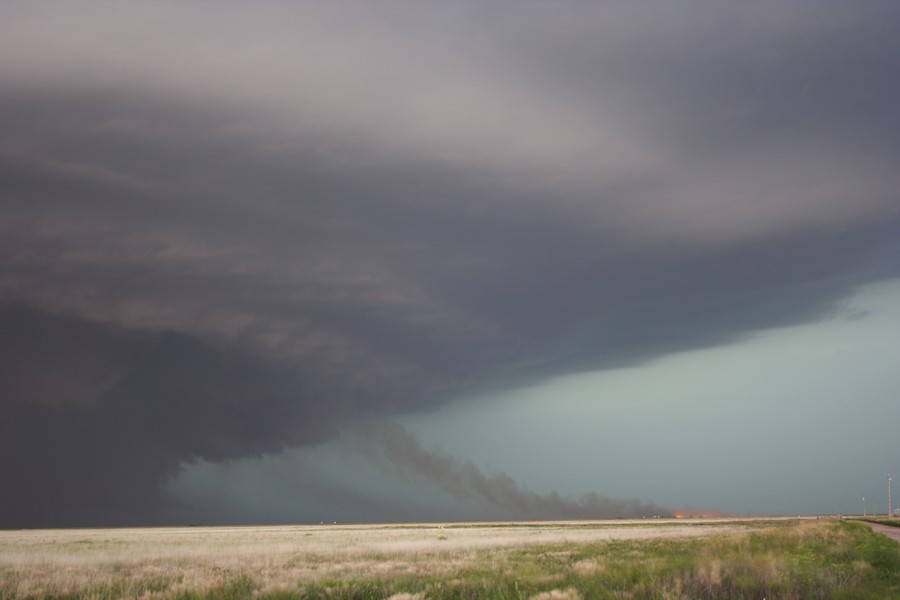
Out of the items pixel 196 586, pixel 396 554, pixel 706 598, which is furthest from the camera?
pixel 396 554

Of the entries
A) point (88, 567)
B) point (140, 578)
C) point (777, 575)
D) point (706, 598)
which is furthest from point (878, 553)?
point (88, 567)

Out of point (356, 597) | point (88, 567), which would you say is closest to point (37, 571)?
point (88, 567)

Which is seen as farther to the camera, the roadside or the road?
the road

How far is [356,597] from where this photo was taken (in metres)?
16.6

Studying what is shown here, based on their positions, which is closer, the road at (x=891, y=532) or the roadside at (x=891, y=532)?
the roadside at (x=891, y=532)

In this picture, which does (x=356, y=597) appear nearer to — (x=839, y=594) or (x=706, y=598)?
(x=706, y=598)

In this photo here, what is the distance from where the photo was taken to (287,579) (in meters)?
20.4

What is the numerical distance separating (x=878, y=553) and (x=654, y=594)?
13591 mm

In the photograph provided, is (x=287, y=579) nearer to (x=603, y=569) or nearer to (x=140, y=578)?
(x=140, y=578)

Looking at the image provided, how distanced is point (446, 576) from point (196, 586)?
731cm

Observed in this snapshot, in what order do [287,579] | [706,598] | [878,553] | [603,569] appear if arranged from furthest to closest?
1. [878,553]
2. [603,569]
3. [287,579]
4. [706,598]

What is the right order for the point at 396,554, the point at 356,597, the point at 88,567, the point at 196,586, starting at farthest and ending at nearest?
the point at 396,554 → the point at 88,567 → the point at 196,586 → the point at 356,597

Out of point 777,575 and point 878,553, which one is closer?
point 777,575

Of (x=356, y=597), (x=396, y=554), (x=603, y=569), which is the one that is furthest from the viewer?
(x=396, y=554)
